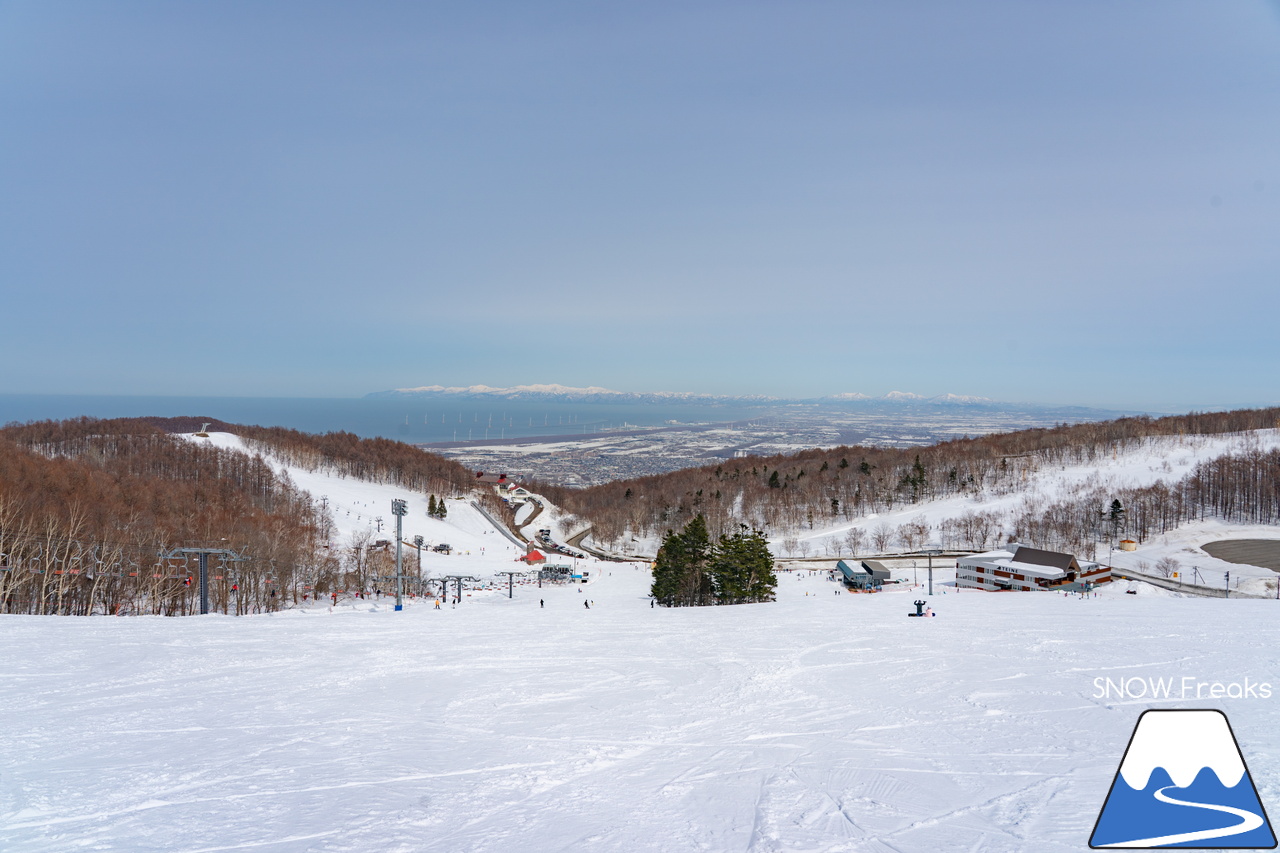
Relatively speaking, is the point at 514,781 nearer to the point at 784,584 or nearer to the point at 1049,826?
the point at 1049,826

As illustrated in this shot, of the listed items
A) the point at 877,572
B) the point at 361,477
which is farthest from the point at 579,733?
the point at 361,477

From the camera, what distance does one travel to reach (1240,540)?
53.3 metres

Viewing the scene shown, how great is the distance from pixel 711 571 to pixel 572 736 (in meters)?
24.5

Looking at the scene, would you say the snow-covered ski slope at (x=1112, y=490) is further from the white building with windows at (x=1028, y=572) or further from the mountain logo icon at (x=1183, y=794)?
the mountain logo icon at (x=1183, y=794)

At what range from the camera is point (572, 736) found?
7.89m

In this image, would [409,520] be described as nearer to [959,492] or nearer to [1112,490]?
[959,492]

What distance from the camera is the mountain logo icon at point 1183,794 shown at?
4.48 metres

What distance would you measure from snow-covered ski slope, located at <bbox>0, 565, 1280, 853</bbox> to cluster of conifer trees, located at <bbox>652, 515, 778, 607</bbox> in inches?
612

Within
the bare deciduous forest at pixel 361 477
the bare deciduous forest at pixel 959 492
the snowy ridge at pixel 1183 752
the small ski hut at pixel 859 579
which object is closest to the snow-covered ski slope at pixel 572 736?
the snowy ridge at pixel 1183 752

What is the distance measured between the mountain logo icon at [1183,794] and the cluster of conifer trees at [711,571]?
25.5 metres

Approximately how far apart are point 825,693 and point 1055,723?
3135 mm

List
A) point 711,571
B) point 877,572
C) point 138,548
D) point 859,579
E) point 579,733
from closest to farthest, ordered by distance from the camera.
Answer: point 579,733
point 138,548
point 711,571
point 859,579
point 877,572

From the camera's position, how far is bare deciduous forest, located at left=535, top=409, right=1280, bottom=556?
6519 cm

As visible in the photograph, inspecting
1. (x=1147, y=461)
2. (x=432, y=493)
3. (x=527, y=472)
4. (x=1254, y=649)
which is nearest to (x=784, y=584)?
(x=1254, y=649)
